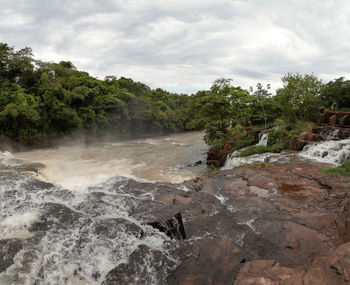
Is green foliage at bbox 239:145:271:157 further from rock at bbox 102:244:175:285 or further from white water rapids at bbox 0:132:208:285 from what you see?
rock at bbox 102:244:175:285

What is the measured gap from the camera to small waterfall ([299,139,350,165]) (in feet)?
33.5

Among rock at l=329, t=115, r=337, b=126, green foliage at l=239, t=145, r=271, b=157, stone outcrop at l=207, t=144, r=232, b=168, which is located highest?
rock at l=329, t=115, r=337, b=126

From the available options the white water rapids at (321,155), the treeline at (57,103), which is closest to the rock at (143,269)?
the white water rapids at (321,155)

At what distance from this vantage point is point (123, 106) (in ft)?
95.5

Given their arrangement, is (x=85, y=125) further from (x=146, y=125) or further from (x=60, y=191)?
(x=60, y=191)

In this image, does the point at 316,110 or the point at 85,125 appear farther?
the point at 85,125

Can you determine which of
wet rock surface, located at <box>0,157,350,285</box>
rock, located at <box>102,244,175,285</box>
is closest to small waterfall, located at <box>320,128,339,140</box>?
wet rock surface, located at <box>0,157,350,285</box>

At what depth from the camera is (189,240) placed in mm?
4242

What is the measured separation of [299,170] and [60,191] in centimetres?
871

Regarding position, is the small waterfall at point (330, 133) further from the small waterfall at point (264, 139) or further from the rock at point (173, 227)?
the rock at point (173, 227)

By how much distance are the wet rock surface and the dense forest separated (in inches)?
378

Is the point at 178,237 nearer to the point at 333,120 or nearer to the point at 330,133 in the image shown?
the point at 330,133

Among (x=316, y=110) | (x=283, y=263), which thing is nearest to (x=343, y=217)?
(x=283, y=263)

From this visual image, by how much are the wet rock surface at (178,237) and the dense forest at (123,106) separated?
9.60 m
